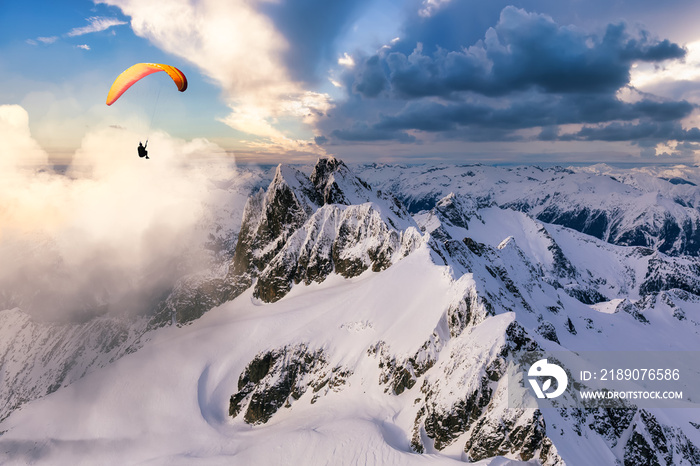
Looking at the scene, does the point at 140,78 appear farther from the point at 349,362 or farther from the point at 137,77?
the point at 349,362

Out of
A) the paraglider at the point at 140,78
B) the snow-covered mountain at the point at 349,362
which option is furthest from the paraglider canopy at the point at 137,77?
the snow-covered mountain at the point at 349,362

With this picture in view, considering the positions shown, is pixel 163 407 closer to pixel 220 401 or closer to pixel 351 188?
pixel 220 401

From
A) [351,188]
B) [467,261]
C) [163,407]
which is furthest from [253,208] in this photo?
[467,261]

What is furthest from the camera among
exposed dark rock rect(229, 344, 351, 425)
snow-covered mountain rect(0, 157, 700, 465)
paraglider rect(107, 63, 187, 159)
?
exposed dark rock rect(229, 344, 351, 425)

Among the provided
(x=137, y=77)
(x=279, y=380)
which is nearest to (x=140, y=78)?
(x=137, y=77)

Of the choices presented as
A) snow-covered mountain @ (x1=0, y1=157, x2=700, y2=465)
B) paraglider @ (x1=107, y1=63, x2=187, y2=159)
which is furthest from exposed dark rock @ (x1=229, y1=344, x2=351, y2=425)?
paraglider @ (x1=107, y1=63, x2=187, y2=159)

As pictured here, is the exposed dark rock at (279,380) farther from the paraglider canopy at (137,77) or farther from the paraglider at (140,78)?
the paraglider canopy at (137,77)

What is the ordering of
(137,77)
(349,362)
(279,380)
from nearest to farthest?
(137,77), (349,362), (279,380)

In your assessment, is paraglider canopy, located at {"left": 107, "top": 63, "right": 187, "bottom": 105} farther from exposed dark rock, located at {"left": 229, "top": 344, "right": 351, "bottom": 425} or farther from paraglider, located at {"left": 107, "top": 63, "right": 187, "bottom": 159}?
exposed dark rock, located at {"left": 229, "top": 344, "right": 351, "bottom": 425}
